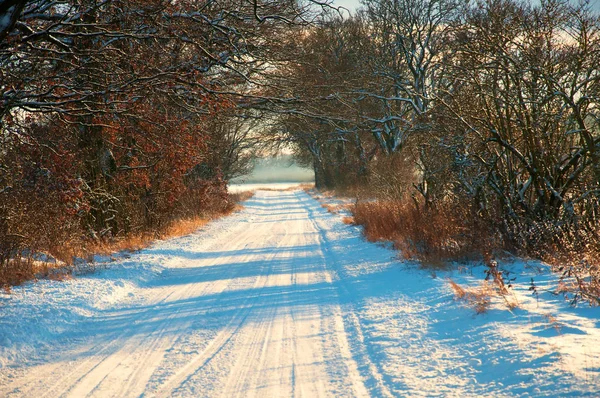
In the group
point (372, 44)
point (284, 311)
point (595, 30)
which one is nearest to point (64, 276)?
point (284, 311)

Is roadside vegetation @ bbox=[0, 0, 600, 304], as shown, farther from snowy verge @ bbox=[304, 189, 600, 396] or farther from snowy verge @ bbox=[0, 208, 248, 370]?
snowy verge @ bbox=[0, 208, 248, 370]

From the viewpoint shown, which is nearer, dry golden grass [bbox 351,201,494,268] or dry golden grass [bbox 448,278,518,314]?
dry golden grass [bbox 448,278,518,314]

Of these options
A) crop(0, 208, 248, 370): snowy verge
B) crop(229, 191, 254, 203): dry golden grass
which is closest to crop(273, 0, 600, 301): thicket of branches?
crop(0, 208, 248, 370): snowy verge

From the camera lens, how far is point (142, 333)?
5582mm

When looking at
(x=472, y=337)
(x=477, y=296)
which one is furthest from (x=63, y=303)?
(x=477, y=296)

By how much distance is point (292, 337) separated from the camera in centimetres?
530

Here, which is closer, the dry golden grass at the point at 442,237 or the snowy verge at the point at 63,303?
the snowy verge at the point at 63,303

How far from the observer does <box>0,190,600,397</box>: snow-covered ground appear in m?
4.02

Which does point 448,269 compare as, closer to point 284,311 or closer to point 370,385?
point 284,311

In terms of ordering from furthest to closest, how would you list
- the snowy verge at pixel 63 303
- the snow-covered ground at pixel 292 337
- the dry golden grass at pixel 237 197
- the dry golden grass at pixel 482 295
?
the dry golden grass at pixel 237 197 → the dry golden grass at pixel 482 295 → the snowy verge at pixel 63 303 → the snow-covered ground at pixel 292 337

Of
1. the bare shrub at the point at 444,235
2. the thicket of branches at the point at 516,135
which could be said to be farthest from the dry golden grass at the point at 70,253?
the bare shrub at the point at 444,235

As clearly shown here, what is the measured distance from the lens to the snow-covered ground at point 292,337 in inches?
158

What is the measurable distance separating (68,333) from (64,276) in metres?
2.88

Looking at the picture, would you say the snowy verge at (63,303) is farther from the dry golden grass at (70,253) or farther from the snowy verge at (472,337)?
the snowy verge at (472,337)
